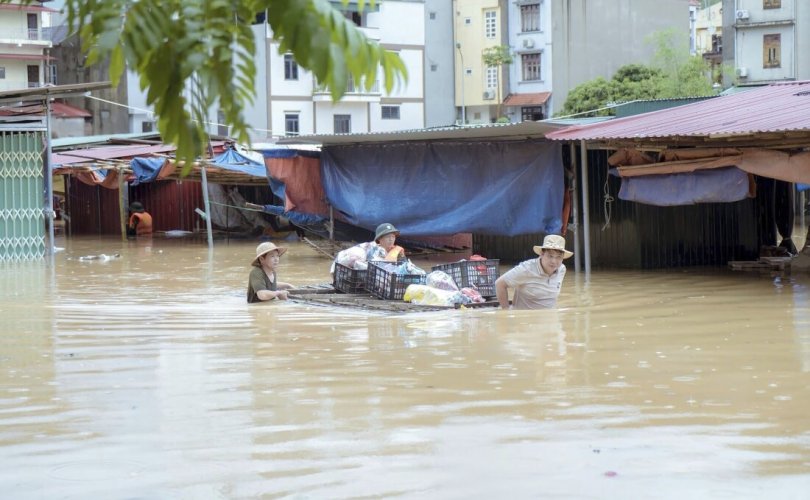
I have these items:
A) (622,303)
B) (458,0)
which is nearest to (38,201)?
(622,303)

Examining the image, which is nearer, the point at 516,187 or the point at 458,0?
the point at 516,187

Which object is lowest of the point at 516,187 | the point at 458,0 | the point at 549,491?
the point at 549,491

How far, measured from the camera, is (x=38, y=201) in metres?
20.9

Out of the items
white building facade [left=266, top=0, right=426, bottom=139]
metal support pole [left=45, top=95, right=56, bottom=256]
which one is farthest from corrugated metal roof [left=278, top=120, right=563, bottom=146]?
white building facade [left=266, top=0, right=426, bottom=139]

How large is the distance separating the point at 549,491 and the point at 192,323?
680 cm

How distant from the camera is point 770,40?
2032 inches

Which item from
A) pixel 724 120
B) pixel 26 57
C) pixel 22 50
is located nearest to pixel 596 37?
pixel 26 57

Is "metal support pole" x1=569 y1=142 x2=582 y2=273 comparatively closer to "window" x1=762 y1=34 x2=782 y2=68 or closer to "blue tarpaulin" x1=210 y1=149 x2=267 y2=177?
"blue tarpaulin" x1=210 y1=149 x2=267 y2=177

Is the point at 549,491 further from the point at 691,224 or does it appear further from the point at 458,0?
the point at 458,0

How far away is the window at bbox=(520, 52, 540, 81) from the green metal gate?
4056cm

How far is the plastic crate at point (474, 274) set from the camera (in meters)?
12.2

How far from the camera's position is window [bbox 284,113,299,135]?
181 feet

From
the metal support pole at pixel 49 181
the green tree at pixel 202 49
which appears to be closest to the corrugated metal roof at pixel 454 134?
the metal support pole at pixel 49 181

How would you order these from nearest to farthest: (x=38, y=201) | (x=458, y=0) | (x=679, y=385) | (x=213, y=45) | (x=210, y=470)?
(x=213, y=45)
(x=210, y=470)
(x=679, y=385)
(x=38, y=201)
(x=458, y=0)
